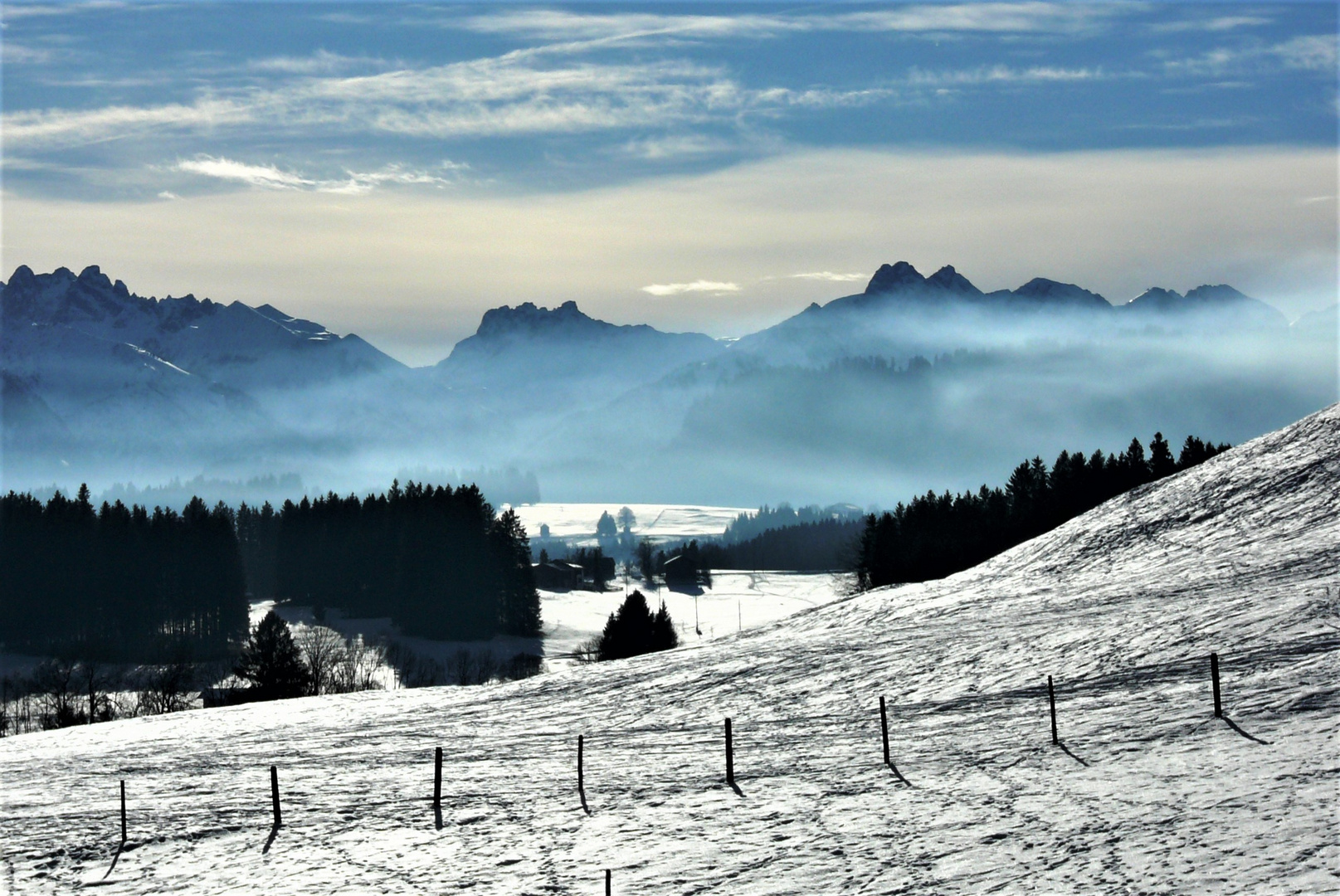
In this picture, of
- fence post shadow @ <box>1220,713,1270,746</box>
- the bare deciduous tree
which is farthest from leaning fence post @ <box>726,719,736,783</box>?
the bare deciduous tree

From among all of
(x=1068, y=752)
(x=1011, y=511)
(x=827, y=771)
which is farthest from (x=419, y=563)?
(x=1068, y=752)

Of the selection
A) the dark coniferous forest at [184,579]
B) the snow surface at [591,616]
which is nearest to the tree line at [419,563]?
the dark coniferous forest at [184,579]

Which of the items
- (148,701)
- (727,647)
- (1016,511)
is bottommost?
(148,701)

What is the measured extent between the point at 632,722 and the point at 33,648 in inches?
4177

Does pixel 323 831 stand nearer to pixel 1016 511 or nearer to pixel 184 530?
pixel 1016 511

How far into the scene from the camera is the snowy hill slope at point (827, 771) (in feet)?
71.8

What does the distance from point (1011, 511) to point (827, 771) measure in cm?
8016

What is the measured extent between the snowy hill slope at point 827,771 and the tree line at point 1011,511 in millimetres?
47200

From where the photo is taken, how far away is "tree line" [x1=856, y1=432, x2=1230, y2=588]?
99688mm

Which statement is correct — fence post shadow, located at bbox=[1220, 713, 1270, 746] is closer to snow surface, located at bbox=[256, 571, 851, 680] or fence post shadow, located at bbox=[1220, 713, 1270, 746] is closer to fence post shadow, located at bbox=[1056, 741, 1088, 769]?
fence post shadow, located at bbox=[1056, 741, 1088, 769]

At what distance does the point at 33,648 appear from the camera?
11869 cm

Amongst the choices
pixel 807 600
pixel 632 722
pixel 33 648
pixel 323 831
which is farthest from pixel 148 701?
pixel 807 600

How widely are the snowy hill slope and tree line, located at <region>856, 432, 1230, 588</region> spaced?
47.2 metres

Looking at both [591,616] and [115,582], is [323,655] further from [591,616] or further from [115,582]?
[591,616]
